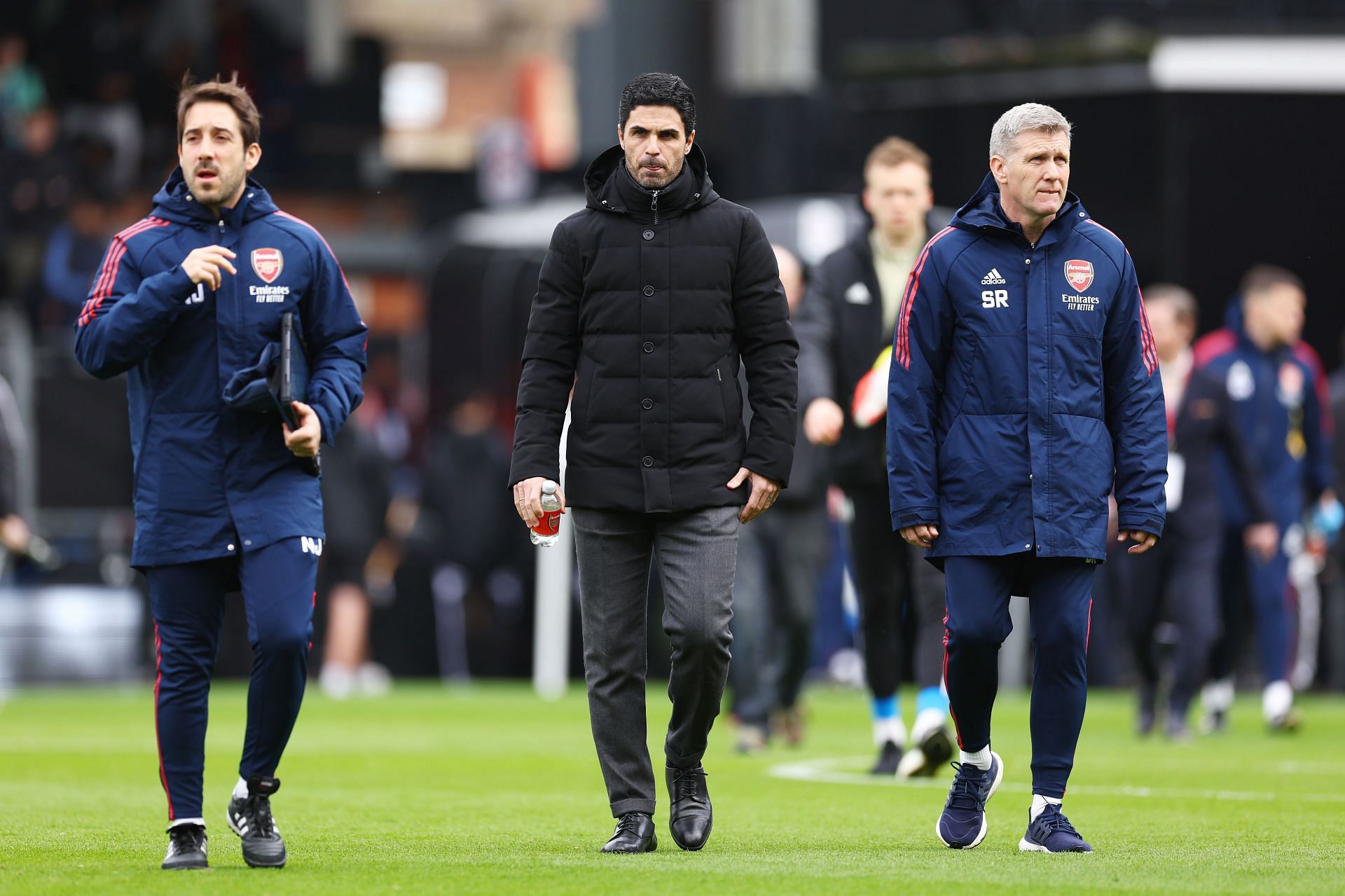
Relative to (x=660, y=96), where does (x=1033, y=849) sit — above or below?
below

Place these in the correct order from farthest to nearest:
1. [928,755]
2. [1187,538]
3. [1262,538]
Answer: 1. [1262,538]
2. [1187,538]
3. [928,755]

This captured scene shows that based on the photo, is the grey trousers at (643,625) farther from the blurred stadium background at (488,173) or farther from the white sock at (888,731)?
the blurred stadium background at (488,173)

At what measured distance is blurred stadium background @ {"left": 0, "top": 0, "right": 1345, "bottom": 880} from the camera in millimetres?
17531

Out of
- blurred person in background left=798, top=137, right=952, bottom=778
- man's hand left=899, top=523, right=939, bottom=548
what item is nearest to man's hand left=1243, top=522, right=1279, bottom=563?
blurred person in background left=798, top=137, right=952, bottom=778

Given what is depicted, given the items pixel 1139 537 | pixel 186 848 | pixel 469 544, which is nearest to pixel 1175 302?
pixel 1139 537

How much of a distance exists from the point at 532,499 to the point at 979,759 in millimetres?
1508

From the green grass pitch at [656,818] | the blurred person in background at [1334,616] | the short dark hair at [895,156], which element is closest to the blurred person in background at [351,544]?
the green grass pitch at [656,818]

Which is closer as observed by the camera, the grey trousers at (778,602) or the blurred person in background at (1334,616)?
the grey trousers at (778,602)

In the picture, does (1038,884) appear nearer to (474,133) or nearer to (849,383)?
(849,383)

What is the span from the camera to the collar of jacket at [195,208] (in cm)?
670

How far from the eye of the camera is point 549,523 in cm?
685

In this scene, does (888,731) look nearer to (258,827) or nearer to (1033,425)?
(1033,425)

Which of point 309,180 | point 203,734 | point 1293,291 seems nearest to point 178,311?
point 203,734

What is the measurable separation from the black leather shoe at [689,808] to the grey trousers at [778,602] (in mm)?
4283
